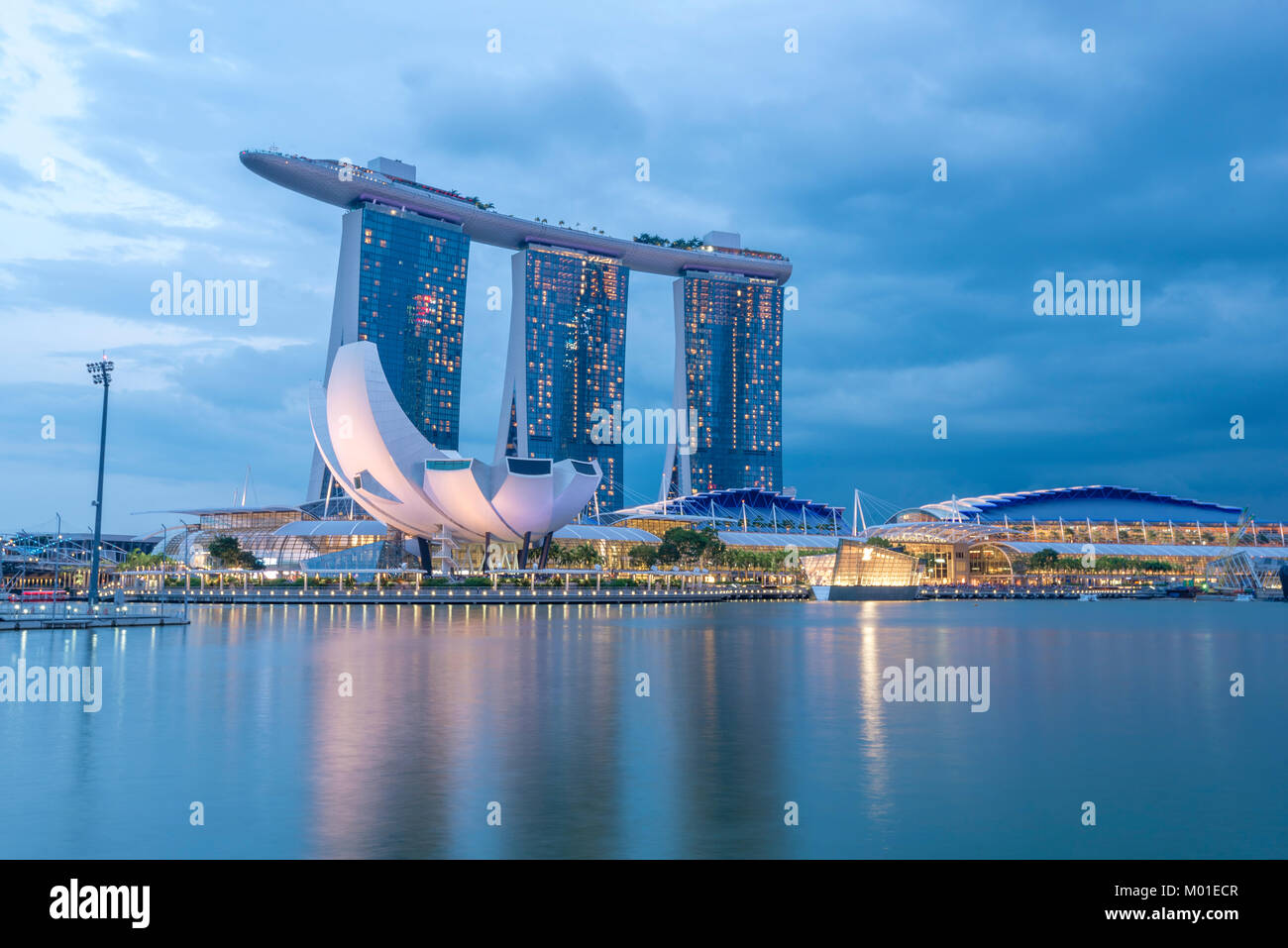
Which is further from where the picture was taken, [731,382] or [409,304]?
[731,382]

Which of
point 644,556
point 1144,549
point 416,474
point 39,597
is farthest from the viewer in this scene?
point 1144,549

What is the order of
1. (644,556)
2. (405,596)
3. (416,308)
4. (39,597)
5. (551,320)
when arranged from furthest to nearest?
(551,320), (416,308), (644,556), (39,597), (405,596)

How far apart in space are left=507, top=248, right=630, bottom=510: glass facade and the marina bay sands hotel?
Answer: 0.20 m

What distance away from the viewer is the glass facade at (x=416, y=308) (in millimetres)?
132625

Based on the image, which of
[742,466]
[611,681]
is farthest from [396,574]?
[742,466]

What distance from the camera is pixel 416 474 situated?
74.4 meters

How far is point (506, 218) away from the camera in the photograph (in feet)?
492

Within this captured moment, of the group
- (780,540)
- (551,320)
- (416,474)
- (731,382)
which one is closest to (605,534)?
(780,540)

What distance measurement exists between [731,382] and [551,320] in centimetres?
2997

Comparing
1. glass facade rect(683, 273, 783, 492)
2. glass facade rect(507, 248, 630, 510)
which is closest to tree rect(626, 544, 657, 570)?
glass facade rect(507, 248, 630, 510)

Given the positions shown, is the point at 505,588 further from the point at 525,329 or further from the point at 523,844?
the point at 525,329

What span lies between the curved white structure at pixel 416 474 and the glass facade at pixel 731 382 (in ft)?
284

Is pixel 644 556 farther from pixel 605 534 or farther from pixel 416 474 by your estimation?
pixel 416 474
